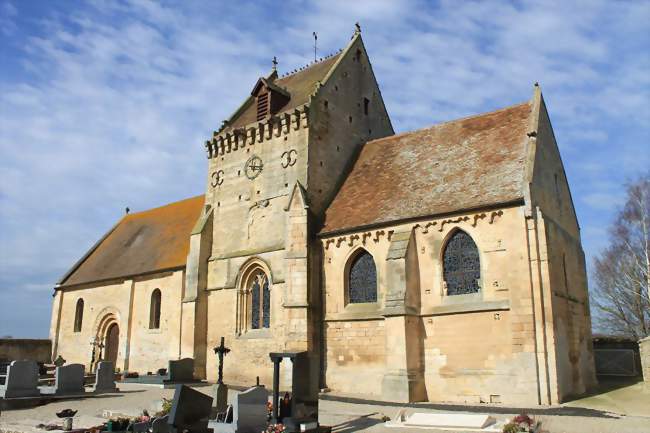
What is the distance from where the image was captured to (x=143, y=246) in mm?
32281

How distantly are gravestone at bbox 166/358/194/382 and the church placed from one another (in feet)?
2.42

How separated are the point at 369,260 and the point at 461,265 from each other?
364cm

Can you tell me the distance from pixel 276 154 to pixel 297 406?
533 inches

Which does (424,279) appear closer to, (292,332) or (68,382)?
(292,332)

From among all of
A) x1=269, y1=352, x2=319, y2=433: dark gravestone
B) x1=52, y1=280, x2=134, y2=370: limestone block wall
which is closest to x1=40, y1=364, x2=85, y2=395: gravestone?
x1=52, y1=280, x2=134, y2=370: limestone block wall

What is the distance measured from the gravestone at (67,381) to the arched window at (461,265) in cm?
1374

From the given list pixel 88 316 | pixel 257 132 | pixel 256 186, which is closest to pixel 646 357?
pixel 256 186

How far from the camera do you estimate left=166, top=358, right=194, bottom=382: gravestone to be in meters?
22.8

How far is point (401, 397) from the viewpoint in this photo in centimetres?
1791

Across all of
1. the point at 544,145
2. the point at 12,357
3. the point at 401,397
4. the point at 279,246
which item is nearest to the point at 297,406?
the point at 401,397

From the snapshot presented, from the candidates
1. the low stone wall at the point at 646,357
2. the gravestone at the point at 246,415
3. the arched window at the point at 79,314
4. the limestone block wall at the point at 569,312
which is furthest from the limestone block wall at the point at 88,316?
the low stone wall at the point at 646,357

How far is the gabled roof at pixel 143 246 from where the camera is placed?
96.7 ft

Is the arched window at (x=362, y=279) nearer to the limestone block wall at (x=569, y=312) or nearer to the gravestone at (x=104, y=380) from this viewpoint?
the limestone block wall at (x=569, y=312)

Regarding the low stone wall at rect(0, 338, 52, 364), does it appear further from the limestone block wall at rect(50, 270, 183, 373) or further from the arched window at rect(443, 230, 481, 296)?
the arched window at rect(443, 230, 481, 296)
